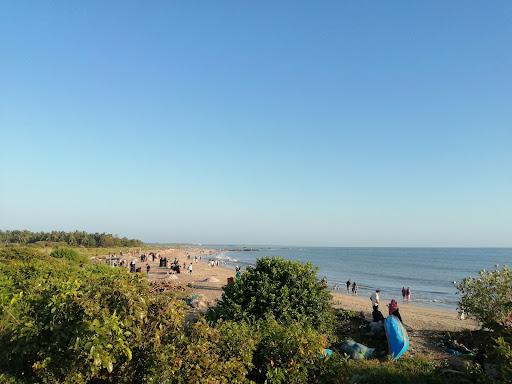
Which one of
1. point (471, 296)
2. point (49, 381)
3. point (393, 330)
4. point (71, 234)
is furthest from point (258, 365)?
point (71, 234)

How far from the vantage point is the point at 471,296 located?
14945 millimetres

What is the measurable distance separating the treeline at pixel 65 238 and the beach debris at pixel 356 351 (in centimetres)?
9660

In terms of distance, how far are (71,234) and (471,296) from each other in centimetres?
11032

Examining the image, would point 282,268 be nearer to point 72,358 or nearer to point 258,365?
point 258,365

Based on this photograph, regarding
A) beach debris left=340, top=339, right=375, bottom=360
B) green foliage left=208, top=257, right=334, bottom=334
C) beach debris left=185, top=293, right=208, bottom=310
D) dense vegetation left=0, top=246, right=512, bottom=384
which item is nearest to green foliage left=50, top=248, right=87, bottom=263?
beach debris left=185, top=293, right=208, bottom=310

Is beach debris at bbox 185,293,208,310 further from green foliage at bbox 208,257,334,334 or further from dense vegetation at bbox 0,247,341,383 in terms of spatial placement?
dense vegetation at bbox 0,247,341,383

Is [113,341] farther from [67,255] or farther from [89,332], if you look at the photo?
[67,255]

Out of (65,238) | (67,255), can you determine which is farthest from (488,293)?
(65,238)

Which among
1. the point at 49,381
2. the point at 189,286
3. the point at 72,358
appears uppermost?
the point at 72,358

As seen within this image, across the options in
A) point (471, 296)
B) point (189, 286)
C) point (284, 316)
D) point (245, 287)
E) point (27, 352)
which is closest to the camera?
point (27, 352)

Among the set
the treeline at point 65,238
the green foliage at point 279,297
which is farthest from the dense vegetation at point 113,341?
the treeline at point 65,238

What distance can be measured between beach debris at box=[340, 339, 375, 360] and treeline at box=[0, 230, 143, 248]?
96603 millimetres

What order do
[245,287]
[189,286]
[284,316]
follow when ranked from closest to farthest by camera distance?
1. [284,316]
2. [245,287]
3. [189,286]

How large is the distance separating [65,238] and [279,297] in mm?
105931
